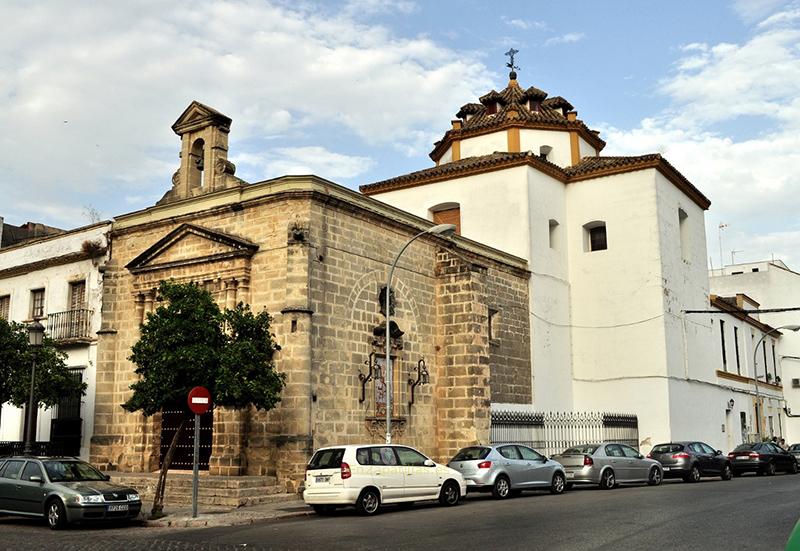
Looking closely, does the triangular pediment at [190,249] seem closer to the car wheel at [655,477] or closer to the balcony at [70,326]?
the balcony at [70,326]

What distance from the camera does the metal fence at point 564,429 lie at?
26.9m

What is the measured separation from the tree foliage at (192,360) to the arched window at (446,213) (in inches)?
672

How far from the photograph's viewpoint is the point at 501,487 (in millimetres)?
19312

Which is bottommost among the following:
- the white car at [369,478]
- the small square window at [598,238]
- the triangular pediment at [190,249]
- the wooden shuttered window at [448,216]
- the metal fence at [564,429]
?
the white car at [369,478]

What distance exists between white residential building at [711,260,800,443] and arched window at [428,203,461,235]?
26.1 meters

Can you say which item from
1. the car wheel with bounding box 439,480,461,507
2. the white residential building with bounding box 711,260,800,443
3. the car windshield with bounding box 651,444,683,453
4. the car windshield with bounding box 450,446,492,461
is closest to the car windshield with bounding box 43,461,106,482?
the car wheel with bounding box 439,480,461,507

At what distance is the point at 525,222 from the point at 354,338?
11.4 meters

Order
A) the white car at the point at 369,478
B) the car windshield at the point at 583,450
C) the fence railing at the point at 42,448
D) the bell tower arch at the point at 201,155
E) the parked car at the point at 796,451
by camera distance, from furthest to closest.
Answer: the parked car at the point at 796,451, the fence railing at the point at 42,448, the bell tower arch at the point at 201,155, the car windshield at the point at 583,450, the white car at the point at 369,478

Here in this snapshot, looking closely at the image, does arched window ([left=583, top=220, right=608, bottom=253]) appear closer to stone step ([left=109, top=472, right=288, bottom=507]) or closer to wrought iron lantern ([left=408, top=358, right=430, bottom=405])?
wrought iron lantern ([left=408, top=358, right=430, bottom=405])

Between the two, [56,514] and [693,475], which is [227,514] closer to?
[56,514]

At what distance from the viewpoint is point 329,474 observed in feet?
52.5

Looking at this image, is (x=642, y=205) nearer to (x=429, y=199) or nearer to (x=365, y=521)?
(x=429, y=199)

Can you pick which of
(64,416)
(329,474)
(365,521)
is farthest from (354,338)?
(64,416)

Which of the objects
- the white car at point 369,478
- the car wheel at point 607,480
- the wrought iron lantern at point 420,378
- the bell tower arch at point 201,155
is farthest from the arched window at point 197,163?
the car wheel at point 607,480
